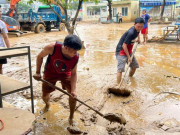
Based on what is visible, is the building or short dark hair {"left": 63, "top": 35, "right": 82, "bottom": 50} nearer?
short dark hair {"left": 63, "top": 35, "right": 82, "bottom": 50}

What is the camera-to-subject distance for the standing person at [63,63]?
2479 millimetres

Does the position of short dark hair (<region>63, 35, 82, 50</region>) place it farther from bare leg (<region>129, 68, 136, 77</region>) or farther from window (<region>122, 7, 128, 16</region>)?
window (<region>122, 7, 128, 16</region>)

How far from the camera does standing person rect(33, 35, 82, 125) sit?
8.13ft

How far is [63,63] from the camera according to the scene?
9.18ft

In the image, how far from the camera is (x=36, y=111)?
138 inches

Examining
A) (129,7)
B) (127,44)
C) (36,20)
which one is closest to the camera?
(127,44)

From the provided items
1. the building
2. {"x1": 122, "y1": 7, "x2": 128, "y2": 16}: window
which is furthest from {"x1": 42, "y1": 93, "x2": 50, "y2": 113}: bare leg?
{"x1": 122, "y1": 7, "x2": 128, "y2": 16}: window

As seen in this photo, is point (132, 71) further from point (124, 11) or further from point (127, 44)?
point (124, 11)

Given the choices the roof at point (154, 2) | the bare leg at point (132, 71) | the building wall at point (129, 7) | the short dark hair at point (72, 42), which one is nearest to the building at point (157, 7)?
the roof at point (154, 2)

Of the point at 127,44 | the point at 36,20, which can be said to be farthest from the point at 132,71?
the point at 36,20

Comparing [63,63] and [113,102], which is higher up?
[63,63]

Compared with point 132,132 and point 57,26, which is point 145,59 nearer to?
point 132,132

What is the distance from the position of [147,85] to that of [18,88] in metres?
2.95

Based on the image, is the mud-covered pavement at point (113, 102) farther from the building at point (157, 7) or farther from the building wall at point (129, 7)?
the building wall at point (129, 7)
